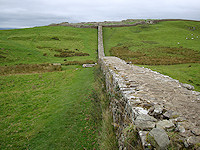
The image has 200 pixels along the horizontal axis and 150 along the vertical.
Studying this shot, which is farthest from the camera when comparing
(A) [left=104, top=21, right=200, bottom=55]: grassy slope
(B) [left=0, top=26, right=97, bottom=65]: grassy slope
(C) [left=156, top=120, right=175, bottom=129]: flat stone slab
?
(A) [left=104, top=21, right=200, bottom=55]: grassy slope

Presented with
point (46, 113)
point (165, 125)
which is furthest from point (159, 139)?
point (46, 113)

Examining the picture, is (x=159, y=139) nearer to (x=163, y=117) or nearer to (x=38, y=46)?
(x=163, y=117)

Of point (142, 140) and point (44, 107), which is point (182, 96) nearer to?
point (142, 140)

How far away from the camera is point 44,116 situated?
7.51 meters

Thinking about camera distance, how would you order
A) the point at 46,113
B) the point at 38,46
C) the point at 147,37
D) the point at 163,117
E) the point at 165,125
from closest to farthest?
the point at 165,125 < the point at 163,117 < the point at 46,113 < the point at 38,46 < the point at 147,37

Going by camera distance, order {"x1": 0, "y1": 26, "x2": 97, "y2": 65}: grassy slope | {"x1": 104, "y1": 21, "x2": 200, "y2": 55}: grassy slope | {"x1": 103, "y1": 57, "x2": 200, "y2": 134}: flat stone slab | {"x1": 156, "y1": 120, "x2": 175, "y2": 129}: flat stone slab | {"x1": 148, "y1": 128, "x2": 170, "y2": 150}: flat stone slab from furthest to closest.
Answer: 1. {"x1": 104, "y1": 21, "x2": 200, "y2": 55}: grassy slope
2. {"x1": 0, "y1": 26, "x2": 97, "y2": 65}: grassy slope
3. {"x1": 103, "y1": 57, "x2": 200, "y2": 134}: flat stone slab
4. {"x1": 156, "y1": 120, "x2": 175, "y2": 129}: flat stone slab
5. {"x1": 148, "y1": 128, "x2": 170, "y2": 150}: flat stone slab

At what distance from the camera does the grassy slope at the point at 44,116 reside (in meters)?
5.67

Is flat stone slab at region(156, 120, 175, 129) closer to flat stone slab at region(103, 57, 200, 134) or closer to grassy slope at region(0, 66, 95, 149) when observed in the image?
flat stone slab at region(103, 57, 200, 134)

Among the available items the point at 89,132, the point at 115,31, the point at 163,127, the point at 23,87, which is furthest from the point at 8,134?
the point at 115,31

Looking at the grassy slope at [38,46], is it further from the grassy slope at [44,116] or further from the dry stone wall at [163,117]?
the dry stone wall at [163,117]

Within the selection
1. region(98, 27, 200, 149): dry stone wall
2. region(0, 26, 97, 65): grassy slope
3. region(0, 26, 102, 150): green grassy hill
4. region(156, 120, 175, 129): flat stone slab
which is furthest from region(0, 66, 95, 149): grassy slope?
region(0, 26, 97, 65): grassy slope

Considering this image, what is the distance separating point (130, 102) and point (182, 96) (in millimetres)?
2110

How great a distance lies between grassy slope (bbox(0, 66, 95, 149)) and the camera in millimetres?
5668

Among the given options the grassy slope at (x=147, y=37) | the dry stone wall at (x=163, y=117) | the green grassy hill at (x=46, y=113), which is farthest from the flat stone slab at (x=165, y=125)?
the grassy slope at (x=147, y=37)
